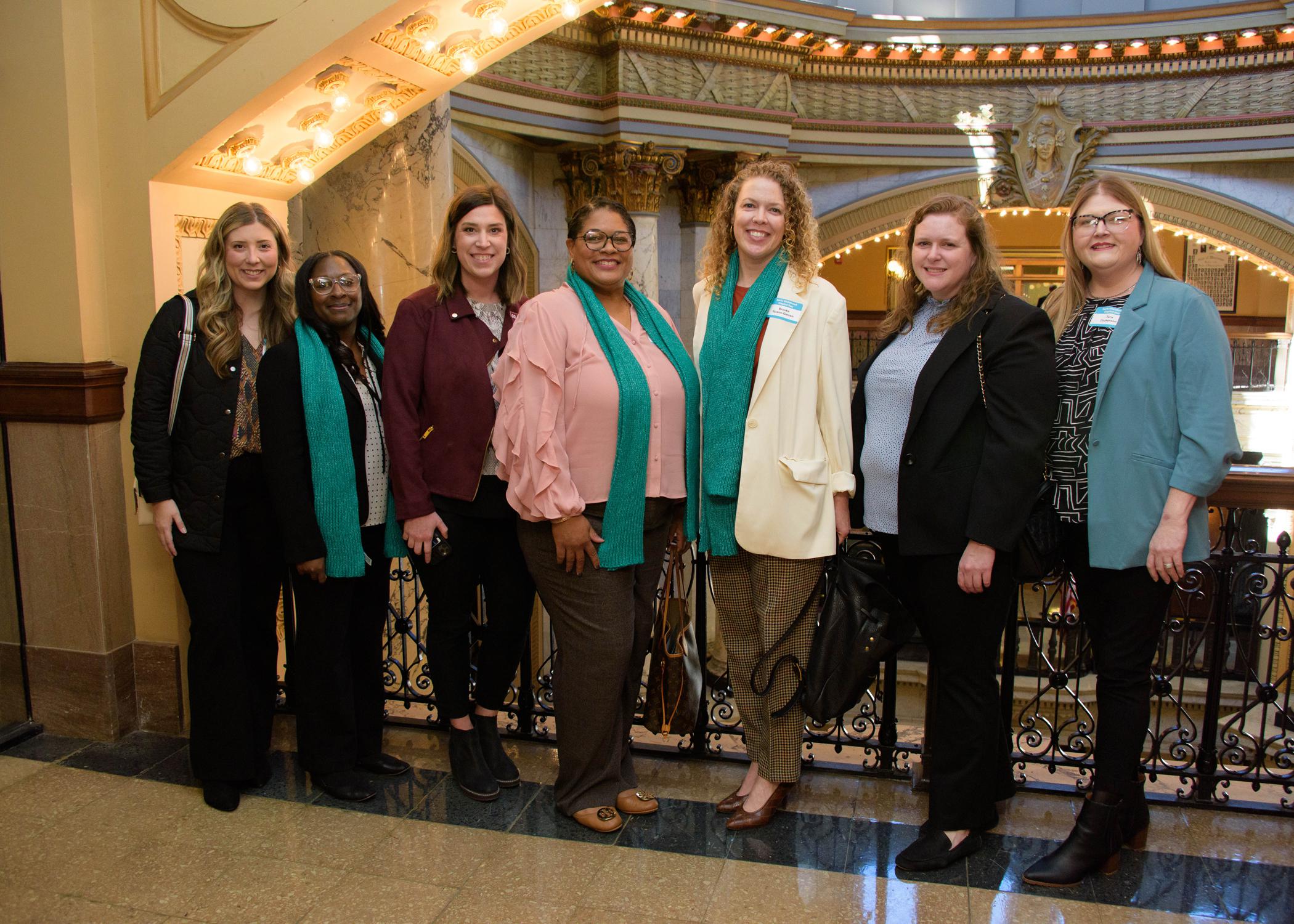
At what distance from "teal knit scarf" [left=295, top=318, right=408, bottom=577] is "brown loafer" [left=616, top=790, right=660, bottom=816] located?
99cm

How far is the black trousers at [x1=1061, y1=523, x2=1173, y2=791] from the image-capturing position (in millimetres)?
2398

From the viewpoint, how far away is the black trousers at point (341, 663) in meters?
2.84

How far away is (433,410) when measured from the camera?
2.72 meters

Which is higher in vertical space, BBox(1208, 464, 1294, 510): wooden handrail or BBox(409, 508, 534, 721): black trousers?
BBox(1208, 464, 1294, 510): wooden handrail

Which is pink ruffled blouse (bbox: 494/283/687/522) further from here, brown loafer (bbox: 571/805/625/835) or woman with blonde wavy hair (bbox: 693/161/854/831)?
brown loafer (bbox: 571/805/625/835)

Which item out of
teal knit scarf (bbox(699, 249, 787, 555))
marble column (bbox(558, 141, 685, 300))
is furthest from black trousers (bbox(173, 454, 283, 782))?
marble column (bbox(558, 141, 685, 300))

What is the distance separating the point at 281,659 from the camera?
4602 millimetres

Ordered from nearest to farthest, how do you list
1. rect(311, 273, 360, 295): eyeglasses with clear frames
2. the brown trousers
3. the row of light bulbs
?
the brown trousers
rect(311, 273, 360, 295): eyeglasses with clear frames
the row of light bulbs

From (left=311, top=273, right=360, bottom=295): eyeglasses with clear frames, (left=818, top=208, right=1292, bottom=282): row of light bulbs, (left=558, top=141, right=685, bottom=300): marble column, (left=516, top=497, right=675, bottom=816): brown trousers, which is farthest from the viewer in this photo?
(left=818, top=208, right=1292, bottom=282): row of light bulbs

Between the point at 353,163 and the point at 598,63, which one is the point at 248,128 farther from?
the point at 598,63

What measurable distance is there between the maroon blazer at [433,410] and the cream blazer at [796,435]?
731 millimetres

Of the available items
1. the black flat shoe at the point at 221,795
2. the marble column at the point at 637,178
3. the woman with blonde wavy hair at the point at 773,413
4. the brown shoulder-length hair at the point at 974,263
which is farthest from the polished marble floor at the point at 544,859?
the marble column at the point at 637,178

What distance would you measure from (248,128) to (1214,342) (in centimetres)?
290

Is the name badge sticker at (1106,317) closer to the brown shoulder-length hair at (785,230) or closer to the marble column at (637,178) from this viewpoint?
the brown shoulder-length hair at (785,230)
